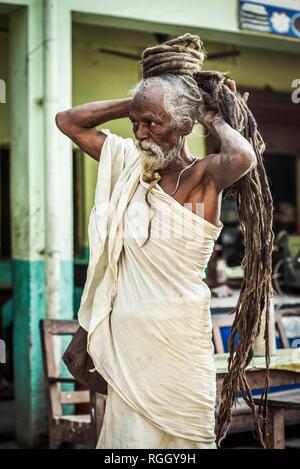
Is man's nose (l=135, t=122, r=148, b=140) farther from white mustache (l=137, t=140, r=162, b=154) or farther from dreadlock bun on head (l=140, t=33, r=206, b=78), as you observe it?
dreadlock bun on head (l=140, t=33, r=206, b=78)

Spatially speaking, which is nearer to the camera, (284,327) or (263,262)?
(263,262)

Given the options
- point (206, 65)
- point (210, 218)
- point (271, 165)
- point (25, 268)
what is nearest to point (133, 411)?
point (210, 218)

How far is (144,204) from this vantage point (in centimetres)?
302

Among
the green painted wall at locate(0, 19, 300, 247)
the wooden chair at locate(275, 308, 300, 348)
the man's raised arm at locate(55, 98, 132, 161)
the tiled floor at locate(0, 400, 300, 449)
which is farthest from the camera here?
the green painted wall at locate(0, 19, 300, 247)

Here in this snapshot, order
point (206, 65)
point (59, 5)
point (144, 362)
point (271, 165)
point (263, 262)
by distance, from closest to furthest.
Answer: point (144, 362) → point (263, 262) → point (59, 5) → point (206, 65) → point (271, 165)

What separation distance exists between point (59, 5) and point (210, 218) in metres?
2.95

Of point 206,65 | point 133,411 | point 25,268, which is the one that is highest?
point 206,65

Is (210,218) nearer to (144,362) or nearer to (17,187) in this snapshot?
(144,362)

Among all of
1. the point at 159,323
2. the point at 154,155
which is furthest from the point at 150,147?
the point at 159,323

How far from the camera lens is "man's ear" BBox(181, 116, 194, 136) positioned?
119 inches

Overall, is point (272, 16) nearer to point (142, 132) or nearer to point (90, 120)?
point (90, 120)

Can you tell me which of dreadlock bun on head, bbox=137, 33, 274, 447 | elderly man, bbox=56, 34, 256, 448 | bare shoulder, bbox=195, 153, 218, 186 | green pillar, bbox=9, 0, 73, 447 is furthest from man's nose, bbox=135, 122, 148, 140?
green pillar, bbox=9, 0, 73, 447

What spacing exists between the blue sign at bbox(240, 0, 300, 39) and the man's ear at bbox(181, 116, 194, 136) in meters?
3.21

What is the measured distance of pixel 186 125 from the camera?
9.96 ft
